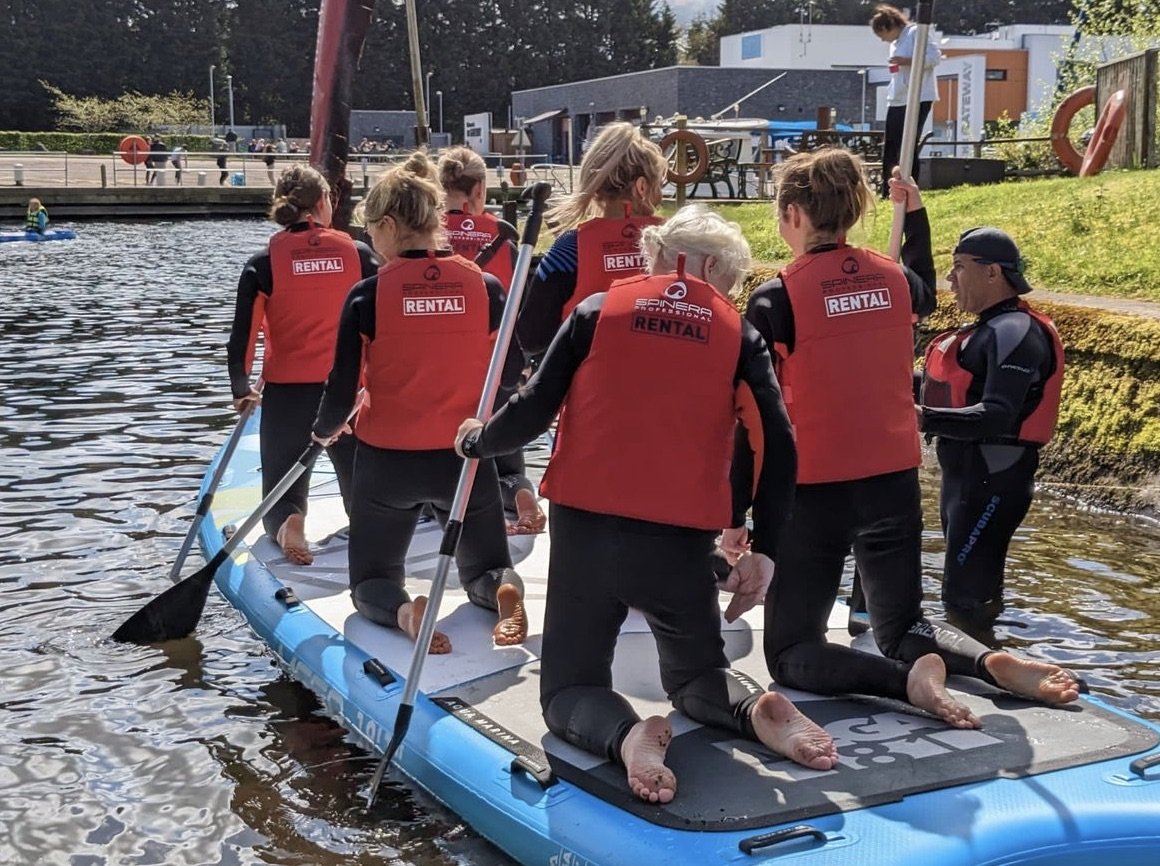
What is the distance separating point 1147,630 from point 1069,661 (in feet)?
2.00

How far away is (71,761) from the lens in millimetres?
5430

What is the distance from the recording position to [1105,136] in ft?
50.6

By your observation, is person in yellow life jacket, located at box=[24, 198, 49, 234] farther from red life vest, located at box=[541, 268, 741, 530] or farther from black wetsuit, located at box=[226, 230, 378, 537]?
red life vest, located at box=[541, 268, 741, 530]

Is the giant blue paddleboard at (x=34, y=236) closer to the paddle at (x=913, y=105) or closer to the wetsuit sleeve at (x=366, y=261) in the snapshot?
the wetsuit sleeve at (x=366, y=261)

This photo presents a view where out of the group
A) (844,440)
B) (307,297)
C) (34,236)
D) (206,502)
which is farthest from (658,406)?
(34,236)

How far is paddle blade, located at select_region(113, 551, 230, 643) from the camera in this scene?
664cm

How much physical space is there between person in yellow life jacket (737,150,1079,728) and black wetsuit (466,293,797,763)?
1.21 feet

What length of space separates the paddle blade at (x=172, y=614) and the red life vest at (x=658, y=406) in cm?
324

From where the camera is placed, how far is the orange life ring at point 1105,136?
15406mm

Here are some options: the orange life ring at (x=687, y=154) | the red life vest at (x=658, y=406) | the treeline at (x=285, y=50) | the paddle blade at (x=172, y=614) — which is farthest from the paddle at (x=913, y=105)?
the treeline at (x=285, y=50)

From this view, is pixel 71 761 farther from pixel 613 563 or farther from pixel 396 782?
pixel 613 563

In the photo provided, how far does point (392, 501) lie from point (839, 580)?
188 cm

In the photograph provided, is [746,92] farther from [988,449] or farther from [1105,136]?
[988,449]

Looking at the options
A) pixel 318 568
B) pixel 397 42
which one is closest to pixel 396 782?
pixel 318 568
